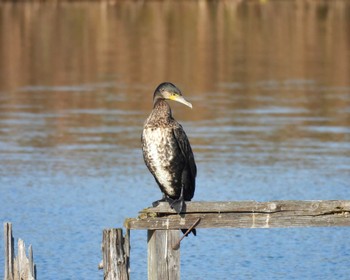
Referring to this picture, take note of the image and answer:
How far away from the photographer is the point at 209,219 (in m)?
8.82

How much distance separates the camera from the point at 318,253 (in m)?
12.2

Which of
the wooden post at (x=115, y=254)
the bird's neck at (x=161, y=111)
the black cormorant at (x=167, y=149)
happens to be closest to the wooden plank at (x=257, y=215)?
the black cormorant at (x=167, y=149)

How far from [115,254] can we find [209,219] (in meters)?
0.74

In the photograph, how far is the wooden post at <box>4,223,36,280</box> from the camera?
923cm

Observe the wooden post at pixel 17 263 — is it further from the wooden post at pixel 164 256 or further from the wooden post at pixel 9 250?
the wooden post at pixel 164 256

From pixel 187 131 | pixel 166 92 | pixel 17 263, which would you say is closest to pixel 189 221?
pixel 166 92

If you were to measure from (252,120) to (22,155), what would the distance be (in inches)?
195

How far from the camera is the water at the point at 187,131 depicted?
12.3m

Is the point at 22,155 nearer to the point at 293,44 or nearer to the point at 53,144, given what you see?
the point at 53,144

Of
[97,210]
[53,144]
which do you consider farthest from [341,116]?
[97,210]

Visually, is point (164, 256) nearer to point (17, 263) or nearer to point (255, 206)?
point (255, 206)

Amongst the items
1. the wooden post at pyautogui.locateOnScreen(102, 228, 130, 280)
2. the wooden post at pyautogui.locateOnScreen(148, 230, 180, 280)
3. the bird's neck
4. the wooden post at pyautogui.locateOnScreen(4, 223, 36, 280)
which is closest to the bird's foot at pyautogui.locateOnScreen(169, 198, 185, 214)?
the wooden post at pyautogui.locateOnScreen(148, 230, 180, 280)

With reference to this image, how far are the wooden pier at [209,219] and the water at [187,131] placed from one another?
8.23ft

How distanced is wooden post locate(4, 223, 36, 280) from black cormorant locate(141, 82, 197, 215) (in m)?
1.18
